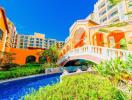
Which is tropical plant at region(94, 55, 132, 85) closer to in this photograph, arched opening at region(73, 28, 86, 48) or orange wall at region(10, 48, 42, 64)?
arched opening at region(73, 28, 86, 48)

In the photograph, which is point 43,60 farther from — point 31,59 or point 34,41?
point 34,41

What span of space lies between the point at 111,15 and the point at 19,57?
31.5 meters

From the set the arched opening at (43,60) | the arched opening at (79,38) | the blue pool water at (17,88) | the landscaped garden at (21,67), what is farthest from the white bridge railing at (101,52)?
the arched opening at (43,60)

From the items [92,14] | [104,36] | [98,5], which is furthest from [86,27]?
[92,14]

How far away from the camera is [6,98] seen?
9.28 metres

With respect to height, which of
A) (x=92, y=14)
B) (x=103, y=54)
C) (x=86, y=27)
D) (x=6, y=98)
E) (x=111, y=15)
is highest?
(x=92, y=14)

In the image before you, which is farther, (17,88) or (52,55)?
(52,55)

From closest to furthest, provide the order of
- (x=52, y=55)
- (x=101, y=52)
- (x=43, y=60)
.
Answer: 1. (x=101, y=52)
2. (x=52, y=55)
3. (x=43, y=60)

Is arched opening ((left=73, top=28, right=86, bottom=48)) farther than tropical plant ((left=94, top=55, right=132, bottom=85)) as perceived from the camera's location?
Yes

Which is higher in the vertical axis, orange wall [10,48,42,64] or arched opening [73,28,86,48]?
arched opening [73,28,86,48]

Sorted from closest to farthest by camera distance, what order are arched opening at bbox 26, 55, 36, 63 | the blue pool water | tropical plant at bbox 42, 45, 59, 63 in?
1. the blue pool water
2. tropical plant at bbox 42, 45, 59, 63
3. arched opening at bbox 26, 55, 36, 63

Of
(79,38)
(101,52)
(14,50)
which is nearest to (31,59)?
(14,50)

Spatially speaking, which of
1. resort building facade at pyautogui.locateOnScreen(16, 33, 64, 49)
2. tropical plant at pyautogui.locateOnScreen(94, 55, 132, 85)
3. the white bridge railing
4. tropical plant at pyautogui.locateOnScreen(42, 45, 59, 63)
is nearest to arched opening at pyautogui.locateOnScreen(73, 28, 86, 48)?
the white bridge railing

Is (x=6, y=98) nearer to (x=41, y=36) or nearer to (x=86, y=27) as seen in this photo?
(x=86, y=27)
